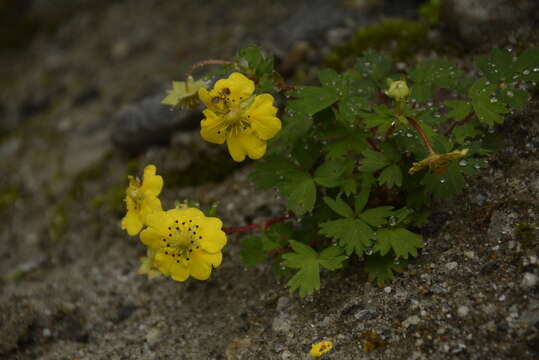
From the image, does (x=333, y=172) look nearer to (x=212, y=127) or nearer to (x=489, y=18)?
(x=212, y=127)

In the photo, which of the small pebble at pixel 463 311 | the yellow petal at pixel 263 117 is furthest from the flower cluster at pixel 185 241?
the small pebble at pixel 463 311

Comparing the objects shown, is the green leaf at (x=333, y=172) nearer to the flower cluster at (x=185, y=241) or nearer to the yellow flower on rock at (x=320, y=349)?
the flower cluster at (x=185, y=241)

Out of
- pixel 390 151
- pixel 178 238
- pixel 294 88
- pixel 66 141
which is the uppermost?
pixel 294 88

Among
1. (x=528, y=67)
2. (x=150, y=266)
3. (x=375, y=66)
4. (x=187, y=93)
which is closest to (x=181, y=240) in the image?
(x=150, y=266)

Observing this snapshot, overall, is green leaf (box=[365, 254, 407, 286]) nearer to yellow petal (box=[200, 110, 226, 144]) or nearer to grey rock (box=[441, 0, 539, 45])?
yellow petal (box=[200, 110, 226, 144])

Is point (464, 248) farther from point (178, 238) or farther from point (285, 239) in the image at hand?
point (178, 238)

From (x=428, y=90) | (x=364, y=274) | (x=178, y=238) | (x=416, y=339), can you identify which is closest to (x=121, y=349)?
(x=178, y=238)

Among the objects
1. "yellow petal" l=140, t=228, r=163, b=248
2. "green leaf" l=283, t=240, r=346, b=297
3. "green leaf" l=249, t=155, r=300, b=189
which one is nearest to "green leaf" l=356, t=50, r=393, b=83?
"green leaf" l=249, t=155, r=300, b=189
